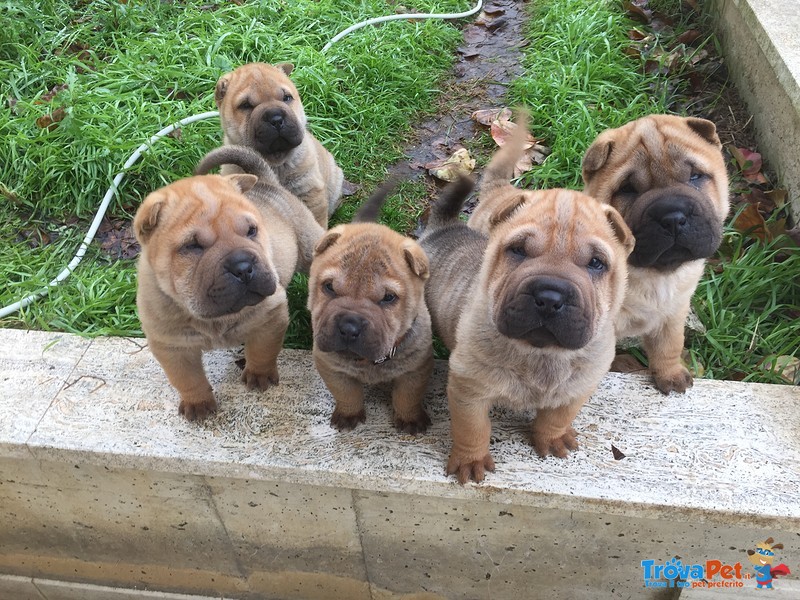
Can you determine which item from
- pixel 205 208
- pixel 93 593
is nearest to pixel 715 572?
pixel 205 208

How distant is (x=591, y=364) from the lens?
2.88m

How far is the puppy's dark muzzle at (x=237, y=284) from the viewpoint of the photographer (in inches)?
119

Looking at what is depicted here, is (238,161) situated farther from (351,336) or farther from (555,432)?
(555,432)

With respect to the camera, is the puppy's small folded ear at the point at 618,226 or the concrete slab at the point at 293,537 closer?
the puppy's small folded ear at the point at 618,226

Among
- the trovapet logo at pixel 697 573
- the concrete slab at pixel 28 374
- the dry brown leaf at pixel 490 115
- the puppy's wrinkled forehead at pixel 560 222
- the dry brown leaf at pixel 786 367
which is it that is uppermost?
the puppy's wrinkled forehead at pixel 560 222

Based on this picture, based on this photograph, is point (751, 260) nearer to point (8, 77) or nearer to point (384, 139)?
point (384, 139)

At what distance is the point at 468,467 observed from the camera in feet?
10.2

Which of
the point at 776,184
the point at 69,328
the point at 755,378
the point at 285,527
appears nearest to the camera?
the point at 285,527

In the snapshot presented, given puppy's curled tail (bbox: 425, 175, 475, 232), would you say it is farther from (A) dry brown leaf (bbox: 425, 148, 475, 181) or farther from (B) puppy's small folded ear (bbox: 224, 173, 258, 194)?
(A) dry brown leaf (bbox: 425, 148, 475, 181)

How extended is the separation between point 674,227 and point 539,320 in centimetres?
100

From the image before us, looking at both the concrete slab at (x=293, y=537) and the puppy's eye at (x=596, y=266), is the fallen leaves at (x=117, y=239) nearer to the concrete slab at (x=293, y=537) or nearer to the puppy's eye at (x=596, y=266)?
the concrete slab at (x=293, y=537)

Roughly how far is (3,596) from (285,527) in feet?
8.08

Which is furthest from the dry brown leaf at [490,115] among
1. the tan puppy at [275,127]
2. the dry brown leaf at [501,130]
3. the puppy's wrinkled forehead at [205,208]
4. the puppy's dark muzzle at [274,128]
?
the puppy's wrinkled forehead at [205,208]

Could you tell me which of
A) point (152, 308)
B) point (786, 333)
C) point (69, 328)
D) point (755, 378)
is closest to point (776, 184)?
point (786, 333)
